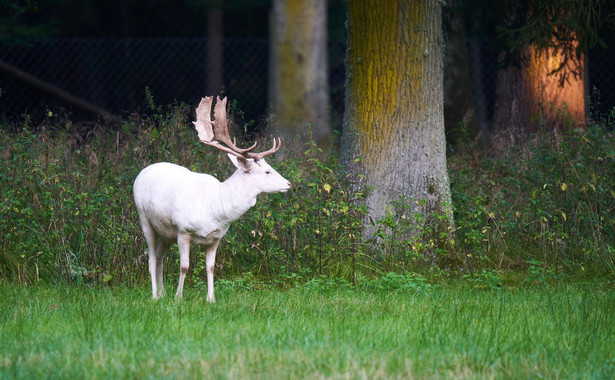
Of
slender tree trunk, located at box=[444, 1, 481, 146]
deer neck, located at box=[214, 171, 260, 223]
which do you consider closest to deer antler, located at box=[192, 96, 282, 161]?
deer neck, located at box=[214, 171, 260, 223]

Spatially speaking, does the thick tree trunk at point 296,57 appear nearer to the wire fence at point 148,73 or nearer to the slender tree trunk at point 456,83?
the slender tree trunk at point 456,83

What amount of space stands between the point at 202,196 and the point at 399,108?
2440 mm

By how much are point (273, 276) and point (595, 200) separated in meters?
2.90

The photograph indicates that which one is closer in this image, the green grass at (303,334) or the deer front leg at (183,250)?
the green grass at (303,334)

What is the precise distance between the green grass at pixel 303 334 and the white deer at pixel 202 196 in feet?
1.45

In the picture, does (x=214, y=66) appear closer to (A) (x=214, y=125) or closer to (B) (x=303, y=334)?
(A) (x=214, y=125)

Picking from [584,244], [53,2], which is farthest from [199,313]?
[53,2]

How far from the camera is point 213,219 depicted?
5.87 meters

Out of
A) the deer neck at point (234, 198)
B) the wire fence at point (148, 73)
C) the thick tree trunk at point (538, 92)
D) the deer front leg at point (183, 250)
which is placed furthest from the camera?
the wire fence at point (148, 73)

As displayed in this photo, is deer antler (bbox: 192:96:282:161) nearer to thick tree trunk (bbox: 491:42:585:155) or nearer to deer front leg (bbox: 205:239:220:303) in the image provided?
deer front leg (bbox: 205:239:220:303)

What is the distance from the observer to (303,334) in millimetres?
4988

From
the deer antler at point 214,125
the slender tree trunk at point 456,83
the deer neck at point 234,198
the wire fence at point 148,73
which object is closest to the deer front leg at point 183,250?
the deer neck at point 234,198

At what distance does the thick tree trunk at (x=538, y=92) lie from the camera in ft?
35.4

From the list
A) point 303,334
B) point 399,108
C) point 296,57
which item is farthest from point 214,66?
point 303,334
